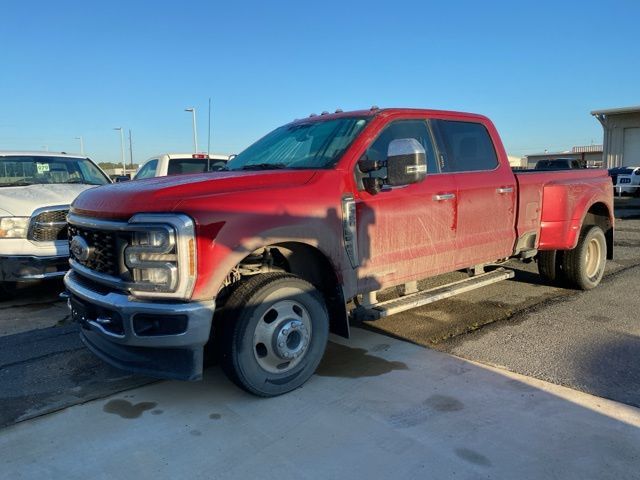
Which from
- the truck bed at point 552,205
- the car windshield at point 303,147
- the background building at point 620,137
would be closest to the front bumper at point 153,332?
the car windshield at point 303,147

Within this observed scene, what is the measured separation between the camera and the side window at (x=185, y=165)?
9.38 meters

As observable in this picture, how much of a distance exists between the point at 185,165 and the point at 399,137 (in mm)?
5997

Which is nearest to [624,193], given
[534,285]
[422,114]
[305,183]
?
[534,285]

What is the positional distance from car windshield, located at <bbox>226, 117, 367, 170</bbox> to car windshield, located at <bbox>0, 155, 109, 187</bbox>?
3.62 metres

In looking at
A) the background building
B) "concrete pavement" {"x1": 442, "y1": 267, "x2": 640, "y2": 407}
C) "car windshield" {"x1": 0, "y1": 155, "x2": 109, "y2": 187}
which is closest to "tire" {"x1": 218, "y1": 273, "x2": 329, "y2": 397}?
"concrete pavement" {"x1": 442, "y1": 267, "x2": 640, "y2": 407}

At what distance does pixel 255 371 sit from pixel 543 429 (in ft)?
5.82

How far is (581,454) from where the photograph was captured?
9.23ft

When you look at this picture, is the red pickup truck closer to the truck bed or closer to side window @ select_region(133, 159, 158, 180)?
the truck bed

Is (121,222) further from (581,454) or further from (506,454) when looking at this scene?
(581,454)

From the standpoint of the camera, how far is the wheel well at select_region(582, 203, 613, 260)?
6.47m

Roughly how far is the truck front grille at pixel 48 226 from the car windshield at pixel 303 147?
2.53 metres

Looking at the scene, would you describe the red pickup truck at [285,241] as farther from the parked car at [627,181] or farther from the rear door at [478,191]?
the parked car at [627,181]

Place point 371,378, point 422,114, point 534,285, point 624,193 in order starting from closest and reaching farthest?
point 371,378
point 422,114
point 534,285
point 624,193

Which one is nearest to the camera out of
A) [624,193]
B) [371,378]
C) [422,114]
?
[371,378]
